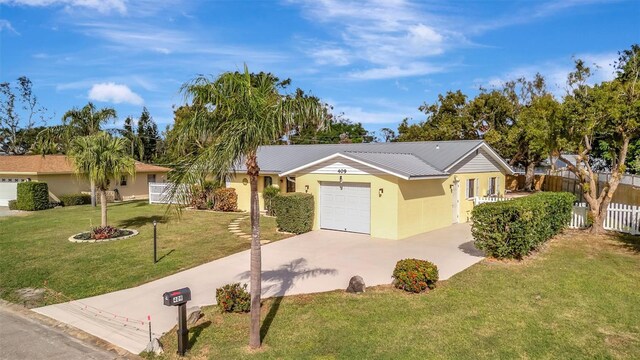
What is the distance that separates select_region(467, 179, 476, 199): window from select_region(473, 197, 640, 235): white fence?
14.9 ft

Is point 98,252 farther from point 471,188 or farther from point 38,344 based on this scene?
point 471,188

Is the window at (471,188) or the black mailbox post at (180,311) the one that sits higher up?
the window at (471,188)

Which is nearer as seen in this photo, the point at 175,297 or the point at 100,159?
the point at 175,297

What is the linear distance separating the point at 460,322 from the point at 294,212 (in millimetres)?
9401

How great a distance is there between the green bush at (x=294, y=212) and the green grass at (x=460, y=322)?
7205 millimetres

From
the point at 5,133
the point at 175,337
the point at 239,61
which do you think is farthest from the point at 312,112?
the point at 5,133

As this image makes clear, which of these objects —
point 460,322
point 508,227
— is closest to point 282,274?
point 460,322

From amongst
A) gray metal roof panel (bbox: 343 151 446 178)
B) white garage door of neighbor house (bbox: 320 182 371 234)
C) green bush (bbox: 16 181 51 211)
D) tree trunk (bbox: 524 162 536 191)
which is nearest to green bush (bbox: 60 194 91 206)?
green bush (bbox: 16 181 51 211)

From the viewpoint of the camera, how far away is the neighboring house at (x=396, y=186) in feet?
49.4

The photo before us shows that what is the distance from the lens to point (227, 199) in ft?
75.2

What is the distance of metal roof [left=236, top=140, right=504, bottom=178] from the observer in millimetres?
15836

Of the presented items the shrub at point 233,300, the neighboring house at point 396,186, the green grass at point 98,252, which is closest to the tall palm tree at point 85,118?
the green grass at point 98,252

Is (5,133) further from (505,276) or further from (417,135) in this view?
(505,276)

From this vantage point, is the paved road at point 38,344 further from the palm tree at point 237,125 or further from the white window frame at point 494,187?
the white window frame at point 494,187
